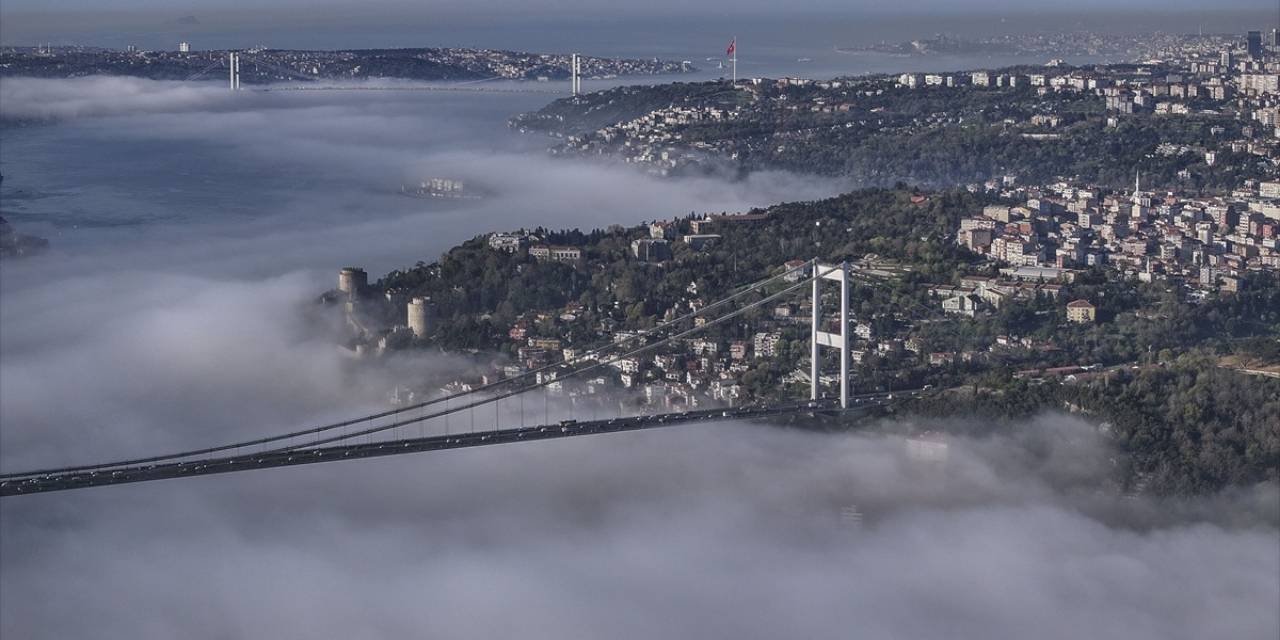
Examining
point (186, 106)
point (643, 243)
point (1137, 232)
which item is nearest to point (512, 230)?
point (643, 243)

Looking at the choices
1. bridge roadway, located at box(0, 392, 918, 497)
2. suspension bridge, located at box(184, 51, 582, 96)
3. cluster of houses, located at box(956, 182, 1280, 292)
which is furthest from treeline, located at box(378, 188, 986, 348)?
suspension bridge, located at box(184, 51, 582, 96)

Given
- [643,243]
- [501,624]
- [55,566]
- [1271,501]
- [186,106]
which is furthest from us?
[186,106]

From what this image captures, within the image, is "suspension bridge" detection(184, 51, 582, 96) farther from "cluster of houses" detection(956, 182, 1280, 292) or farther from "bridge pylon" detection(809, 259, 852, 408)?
"bridge pylon" detection(809, 259, 852, 408)

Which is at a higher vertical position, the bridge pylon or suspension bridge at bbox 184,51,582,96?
suspension bridge at bbox 184,51,582,96

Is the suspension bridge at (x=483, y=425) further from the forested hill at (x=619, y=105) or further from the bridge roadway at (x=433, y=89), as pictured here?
the bridge roadway at (x=433, y=89)

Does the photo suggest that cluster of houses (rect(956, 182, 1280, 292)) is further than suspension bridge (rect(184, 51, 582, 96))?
No

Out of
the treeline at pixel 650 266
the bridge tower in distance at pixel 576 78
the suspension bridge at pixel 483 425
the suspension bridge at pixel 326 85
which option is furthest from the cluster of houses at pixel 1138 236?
the suspension bridge at pixel 326 85

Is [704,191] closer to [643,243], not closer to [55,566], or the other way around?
[643,243]
